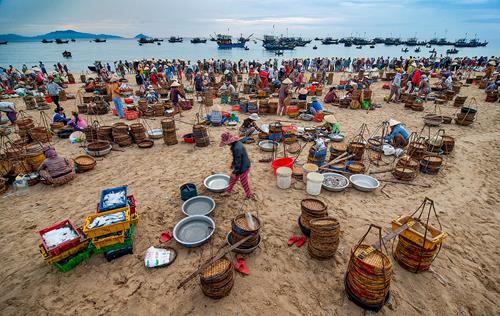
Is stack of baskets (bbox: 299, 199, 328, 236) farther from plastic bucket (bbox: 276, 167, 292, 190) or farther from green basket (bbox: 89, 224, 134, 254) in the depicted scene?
green basket (bbox: 89, 224, 134, 254)

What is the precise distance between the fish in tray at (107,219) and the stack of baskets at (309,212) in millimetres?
3492

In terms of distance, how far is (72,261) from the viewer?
13.4ft

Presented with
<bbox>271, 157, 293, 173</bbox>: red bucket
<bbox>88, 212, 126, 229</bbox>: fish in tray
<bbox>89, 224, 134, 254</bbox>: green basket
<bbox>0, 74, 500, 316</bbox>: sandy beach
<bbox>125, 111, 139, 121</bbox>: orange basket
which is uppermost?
<bbox>125, 111, 139, 121</bbox>: orange basket

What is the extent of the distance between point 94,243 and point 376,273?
4627 mm

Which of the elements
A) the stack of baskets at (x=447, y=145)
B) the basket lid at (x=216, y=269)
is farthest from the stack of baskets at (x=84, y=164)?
the stack of baskets at (x=447, y=145)

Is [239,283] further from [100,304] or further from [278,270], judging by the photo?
[100,304]

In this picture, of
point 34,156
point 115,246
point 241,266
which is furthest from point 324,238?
point 34,156

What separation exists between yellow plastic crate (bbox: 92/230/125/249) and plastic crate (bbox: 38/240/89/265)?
12.4 inches

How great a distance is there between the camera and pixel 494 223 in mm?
5254

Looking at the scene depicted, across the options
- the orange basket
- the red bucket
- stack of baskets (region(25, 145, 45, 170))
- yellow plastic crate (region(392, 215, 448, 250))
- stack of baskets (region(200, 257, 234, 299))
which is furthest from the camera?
the orange basket

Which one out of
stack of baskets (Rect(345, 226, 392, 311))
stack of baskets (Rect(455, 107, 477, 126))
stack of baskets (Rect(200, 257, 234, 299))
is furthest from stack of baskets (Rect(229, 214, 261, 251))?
stack of baskets (Rect(455, 107, 477, 126))

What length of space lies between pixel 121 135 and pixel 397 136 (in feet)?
35.0

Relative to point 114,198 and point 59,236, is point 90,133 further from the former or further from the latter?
point 59,236

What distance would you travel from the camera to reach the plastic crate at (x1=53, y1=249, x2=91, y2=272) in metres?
3.98
